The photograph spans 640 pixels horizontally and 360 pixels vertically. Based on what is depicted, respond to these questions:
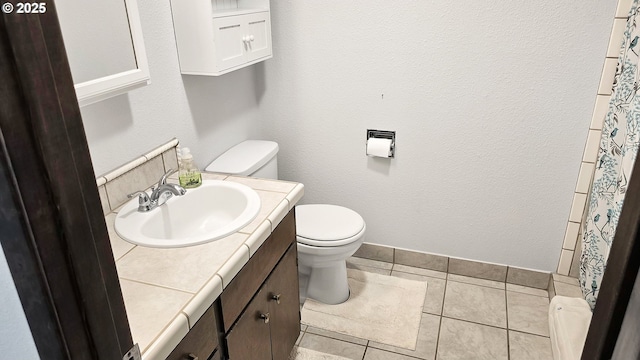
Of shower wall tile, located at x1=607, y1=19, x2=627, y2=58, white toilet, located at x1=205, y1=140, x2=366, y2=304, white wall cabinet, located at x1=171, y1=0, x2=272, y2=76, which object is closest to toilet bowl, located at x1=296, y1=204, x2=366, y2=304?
white toilet, located at x1=205, y1=140, x2=366, y2=304

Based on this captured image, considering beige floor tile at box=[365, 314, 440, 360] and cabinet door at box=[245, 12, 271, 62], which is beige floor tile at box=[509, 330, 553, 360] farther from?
cabinet door at box=[245, 12, 271, 62]

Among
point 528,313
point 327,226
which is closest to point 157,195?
point 327,226

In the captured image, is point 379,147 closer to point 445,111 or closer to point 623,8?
point 445,111

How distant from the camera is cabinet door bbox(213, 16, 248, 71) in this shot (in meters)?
1.72

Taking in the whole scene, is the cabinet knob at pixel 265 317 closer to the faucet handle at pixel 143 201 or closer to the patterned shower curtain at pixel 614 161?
the faucet handle at pixel 143 201

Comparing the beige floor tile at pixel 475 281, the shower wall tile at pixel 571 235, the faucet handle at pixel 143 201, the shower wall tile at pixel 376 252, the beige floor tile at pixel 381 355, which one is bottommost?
the beige floor tile at pixel 381 355

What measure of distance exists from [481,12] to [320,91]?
2.76ft

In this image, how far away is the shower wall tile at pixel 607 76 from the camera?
1842mm

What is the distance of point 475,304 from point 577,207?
2.21 feet

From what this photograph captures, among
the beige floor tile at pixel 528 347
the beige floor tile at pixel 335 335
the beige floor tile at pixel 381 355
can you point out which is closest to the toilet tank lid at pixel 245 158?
the beige floor tile at pixel 335 335

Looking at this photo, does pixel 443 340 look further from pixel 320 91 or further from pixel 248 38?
pixel 248 38

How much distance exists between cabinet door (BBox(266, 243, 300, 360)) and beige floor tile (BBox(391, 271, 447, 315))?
2.40ft

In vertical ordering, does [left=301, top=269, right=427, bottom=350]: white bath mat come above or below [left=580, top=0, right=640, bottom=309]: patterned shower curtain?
below

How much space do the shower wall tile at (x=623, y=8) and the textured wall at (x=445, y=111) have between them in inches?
1.5
